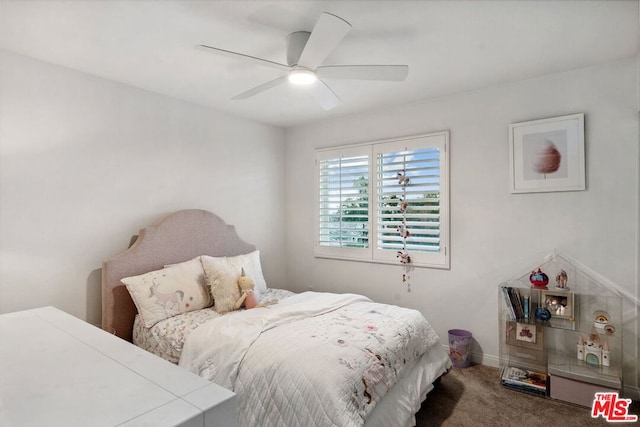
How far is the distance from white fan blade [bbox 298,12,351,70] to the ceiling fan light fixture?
0.14ft

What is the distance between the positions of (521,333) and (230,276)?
2.38m

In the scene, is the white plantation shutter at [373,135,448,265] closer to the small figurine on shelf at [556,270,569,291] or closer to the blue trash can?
the blue trash can

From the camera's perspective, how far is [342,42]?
2.25 meters

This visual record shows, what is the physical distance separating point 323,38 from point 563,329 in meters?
2.67

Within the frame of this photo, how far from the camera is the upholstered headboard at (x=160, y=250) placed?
2.64 m

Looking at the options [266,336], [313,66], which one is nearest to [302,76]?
[313,66]

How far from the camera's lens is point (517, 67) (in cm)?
266

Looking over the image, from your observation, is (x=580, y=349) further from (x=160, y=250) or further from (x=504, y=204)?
(x=160, y=250)

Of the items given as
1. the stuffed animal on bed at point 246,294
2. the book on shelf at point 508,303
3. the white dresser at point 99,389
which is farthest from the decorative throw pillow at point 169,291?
the book on shelf at point 508,303

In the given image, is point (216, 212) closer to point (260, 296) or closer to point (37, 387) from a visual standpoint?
point (260, 296)

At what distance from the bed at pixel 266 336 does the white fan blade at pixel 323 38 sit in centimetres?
166

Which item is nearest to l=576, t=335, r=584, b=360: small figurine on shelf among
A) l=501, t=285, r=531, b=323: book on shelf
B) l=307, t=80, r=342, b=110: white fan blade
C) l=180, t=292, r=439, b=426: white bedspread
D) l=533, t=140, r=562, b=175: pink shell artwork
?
l=501, t=285, r=531, b=323: book on shelf

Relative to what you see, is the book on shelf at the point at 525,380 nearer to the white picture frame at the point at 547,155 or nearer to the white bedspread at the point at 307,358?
the white bedspread at the point at 307,358

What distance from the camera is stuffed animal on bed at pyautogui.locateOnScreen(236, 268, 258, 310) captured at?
276cm
